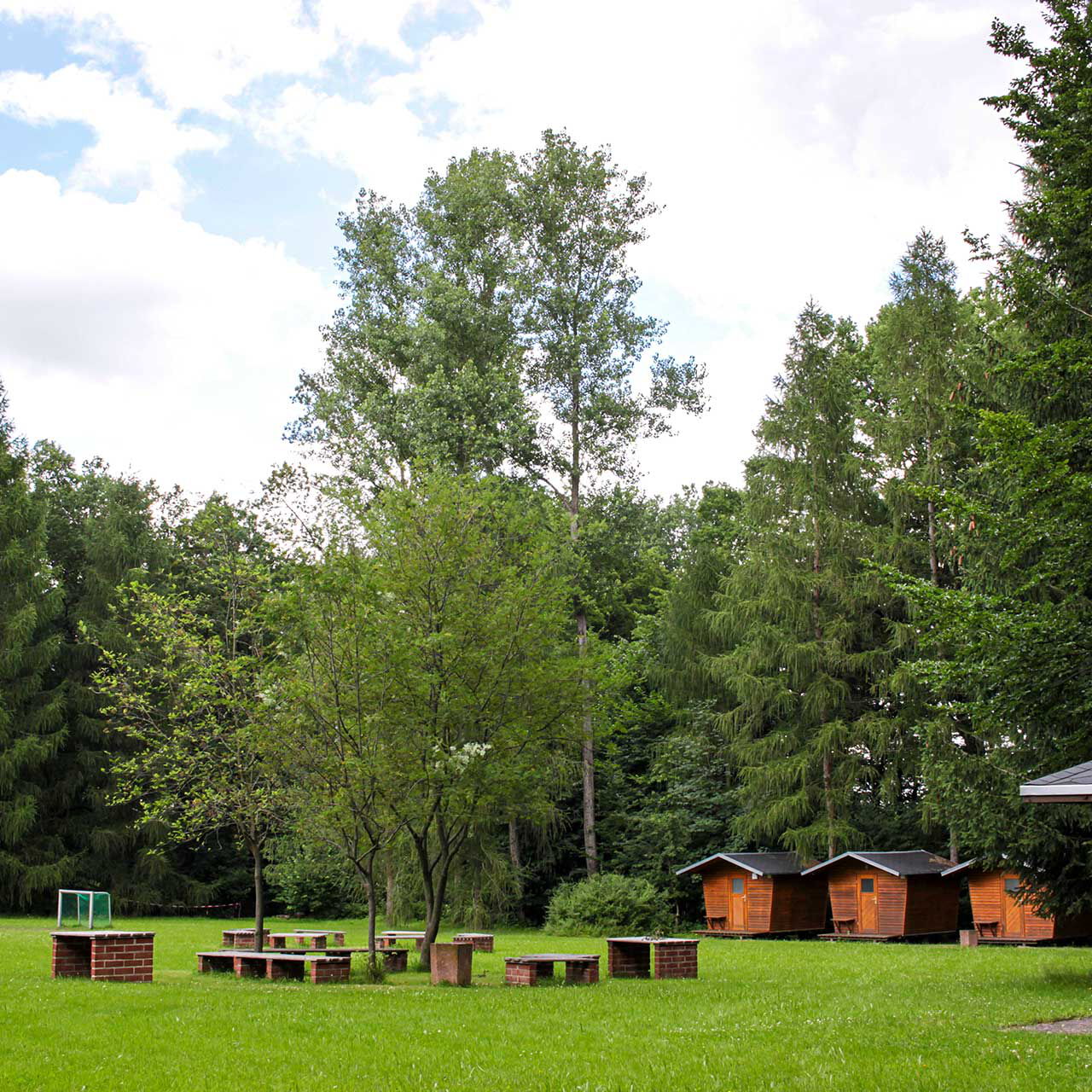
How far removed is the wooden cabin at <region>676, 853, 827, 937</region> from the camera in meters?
28.2

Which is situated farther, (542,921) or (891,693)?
(542,921)

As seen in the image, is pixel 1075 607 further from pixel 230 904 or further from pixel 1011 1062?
pixel 230 904

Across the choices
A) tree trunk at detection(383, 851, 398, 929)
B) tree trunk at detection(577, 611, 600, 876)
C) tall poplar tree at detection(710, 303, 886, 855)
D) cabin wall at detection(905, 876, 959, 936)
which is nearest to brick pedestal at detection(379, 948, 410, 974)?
tree trunk at detection(383, 851, 398, 929)

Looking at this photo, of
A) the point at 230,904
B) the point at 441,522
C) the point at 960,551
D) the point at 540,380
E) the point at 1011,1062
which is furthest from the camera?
the point at 230,904

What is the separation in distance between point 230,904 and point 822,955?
23404 mm

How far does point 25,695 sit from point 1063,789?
32.4 metres

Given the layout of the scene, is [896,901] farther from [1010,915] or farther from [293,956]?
[293,956]

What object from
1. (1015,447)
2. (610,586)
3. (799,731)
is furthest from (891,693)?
(1015,447)

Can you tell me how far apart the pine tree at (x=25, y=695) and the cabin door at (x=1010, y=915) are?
86.6ft

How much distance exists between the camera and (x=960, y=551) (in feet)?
69.4

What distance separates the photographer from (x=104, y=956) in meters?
13.5

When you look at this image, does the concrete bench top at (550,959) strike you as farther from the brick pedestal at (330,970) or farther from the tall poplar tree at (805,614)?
the tall poplar tree at (805,614)

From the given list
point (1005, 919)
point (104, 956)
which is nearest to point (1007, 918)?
point (1005, 919)

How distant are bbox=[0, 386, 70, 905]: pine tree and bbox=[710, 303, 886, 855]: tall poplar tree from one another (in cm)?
2074
